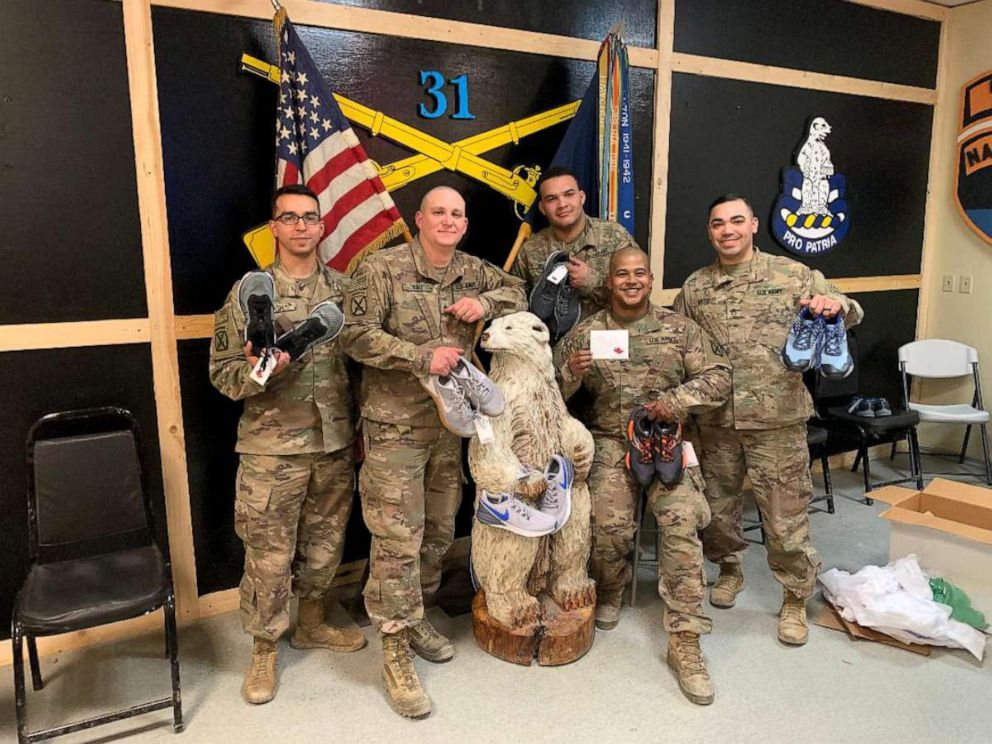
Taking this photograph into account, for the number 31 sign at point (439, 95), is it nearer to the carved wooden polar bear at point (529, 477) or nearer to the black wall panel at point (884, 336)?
the carved wooden polar bear at point (529, 477)

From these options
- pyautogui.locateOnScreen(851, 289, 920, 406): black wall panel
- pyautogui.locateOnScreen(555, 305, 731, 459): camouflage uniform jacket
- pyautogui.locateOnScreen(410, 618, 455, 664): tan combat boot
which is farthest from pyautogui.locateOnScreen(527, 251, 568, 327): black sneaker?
pyautogui.locateOnScreen(851, 289, 920, 406): black wall panel

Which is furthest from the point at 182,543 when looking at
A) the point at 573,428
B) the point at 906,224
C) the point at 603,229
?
the point at 906,224

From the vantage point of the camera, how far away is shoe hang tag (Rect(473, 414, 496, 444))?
2418 mm

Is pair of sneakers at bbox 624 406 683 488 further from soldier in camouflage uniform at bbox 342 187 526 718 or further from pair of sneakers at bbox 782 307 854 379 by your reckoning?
soldier in camouflage uniform at bbox 342 187 526 718

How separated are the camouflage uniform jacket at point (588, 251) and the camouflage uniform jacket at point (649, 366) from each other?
22 cm

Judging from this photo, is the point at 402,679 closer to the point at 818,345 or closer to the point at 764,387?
the point at 764,387

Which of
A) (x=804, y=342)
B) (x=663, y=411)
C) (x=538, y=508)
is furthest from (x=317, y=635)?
(x=804, y=342)

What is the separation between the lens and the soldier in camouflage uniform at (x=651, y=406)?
264 cm

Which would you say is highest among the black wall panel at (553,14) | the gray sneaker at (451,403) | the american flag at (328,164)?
the black wall panel at (553,14)

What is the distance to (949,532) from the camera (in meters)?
2.94

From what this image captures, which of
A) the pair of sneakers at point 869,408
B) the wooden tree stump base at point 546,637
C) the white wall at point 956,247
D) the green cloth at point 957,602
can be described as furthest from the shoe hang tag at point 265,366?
the white wall at point 956,247

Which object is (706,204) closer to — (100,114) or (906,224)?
(906,224)

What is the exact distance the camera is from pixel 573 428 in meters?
2.64

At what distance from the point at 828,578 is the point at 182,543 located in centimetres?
252
